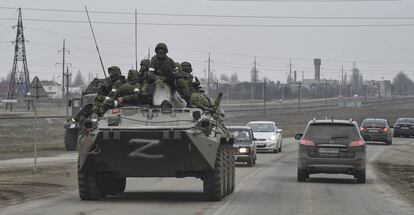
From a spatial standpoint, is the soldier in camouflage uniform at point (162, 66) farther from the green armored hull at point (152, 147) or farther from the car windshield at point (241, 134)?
the car windshield at point (241, 134)

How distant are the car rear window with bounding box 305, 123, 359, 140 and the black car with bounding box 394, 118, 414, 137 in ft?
131

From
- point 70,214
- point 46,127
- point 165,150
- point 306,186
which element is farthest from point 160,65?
point 46,127

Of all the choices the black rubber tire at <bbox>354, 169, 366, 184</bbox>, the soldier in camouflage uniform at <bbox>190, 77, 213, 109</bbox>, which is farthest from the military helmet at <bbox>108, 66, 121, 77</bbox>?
the black rubber tire at <bbox>354, 169, 366, 184</bbox>

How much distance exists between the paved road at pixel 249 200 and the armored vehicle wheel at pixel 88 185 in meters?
0.24

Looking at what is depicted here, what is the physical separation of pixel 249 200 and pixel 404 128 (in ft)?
149

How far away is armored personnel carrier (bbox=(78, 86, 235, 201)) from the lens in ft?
48.7

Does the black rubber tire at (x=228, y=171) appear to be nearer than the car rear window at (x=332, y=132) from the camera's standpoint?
Yes

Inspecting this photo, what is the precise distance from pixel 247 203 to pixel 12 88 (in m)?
68.1

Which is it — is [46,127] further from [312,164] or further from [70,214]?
[70,214]

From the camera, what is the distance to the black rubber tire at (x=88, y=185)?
15.6 metres

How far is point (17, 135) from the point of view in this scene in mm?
47188

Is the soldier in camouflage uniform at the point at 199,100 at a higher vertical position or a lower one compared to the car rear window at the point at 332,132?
higher

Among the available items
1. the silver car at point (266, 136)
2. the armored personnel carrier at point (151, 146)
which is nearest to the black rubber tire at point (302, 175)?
the armored personnel carrier at point (151, 146)

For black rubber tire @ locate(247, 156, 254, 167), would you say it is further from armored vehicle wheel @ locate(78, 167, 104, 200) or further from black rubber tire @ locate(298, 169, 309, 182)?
armored vehicle wheel @ locate(78, 167, 104, 200)
